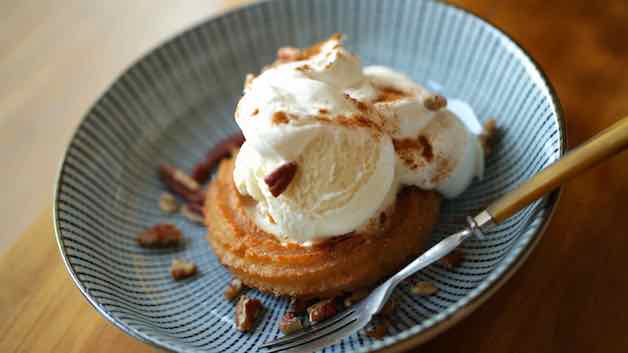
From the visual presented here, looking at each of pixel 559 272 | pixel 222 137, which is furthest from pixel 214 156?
pixel 559 272

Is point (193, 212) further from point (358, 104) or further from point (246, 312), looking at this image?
point (358, 104)

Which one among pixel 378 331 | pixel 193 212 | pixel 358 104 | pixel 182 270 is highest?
pixel 358 104

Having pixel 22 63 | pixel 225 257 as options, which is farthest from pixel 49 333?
pixel 22 63

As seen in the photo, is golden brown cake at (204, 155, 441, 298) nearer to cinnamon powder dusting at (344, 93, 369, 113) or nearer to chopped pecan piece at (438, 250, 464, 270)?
chopped pecan piece at (438, 250, 464, 270)

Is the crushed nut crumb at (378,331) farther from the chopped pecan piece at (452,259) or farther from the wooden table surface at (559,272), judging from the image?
the chopped pecan piece at (452,259)

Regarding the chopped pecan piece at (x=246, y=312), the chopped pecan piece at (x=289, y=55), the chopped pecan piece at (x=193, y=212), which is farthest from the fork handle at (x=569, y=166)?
the chopped pecan piece at (x=193, y=212)
